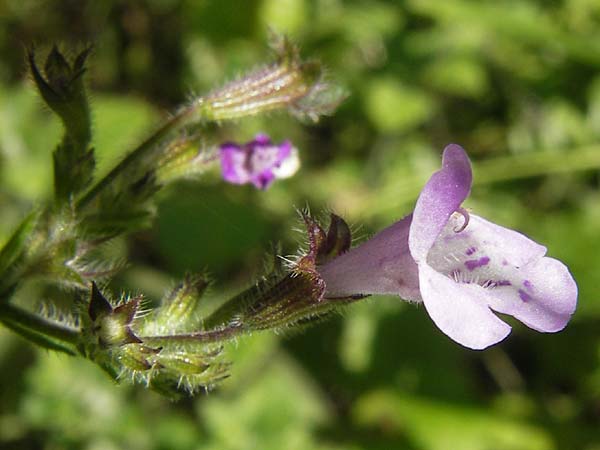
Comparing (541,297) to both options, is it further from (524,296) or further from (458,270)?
(458,270)

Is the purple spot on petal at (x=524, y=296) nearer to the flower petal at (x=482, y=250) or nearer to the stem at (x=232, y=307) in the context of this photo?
the flower petal at (x=482, y=250)

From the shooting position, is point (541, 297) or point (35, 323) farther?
point (35, 323)

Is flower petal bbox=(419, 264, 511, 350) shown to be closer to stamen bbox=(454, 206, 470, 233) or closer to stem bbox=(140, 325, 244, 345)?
stamen bbox=(454, 206, 470, 233)

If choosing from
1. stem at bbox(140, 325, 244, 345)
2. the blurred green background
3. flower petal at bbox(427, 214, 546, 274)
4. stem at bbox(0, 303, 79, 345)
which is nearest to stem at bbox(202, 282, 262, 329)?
stem at bbox(140, 325, 244, 345)

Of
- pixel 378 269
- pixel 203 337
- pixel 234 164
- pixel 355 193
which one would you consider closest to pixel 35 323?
pixel 203 337

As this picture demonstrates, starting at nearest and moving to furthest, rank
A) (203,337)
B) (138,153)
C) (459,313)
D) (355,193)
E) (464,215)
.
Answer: (459,313) < (464,215) < (203,337) < (138,153) < (355,193)

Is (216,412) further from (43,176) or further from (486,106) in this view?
(486,106)

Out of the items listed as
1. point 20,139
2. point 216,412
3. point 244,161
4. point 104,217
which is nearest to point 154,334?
point 104,217
